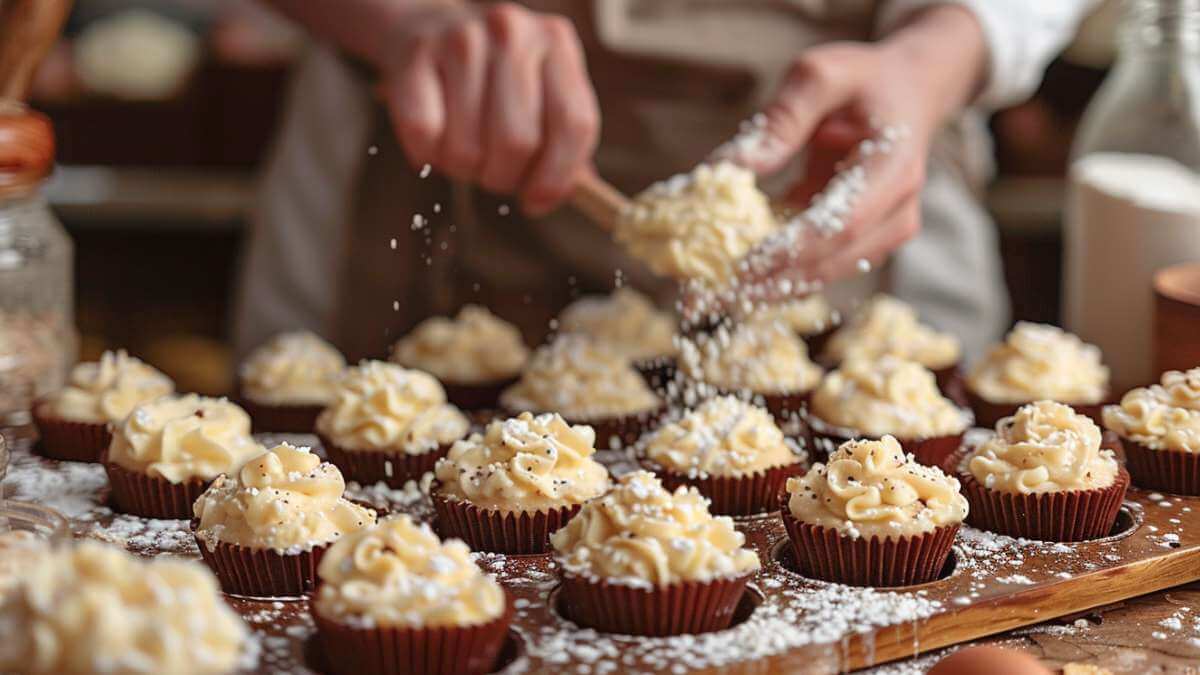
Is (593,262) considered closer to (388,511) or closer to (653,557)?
(388,511)

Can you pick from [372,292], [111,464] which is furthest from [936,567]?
[372,292]

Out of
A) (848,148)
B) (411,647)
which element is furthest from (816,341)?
(411,647)

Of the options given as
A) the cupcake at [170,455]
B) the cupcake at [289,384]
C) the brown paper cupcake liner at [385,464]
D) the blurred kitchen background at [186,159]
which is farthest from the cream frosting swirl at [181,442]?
the blurred kitchen background at [186,159]

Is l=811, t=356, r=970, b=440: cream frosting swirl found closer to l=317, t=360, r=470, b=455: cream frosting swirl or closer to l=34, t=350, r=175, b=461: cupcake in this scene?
l=317, t=360, r=470, b=455: cream frosting swirl

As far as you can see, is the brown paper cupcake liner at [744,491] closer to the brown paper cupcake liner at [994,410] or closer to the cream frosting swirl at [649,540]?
the cream frosting swirl at [649,540]

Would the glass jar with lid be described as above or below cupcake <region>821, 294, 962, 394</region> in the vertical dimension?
above

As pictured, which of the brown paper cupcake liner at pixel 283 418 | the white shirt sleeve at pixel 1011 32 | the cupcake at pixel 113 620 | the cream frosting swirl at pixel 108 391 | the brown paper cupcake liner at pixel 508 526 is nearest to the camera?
the cupcake at pixel 113 620

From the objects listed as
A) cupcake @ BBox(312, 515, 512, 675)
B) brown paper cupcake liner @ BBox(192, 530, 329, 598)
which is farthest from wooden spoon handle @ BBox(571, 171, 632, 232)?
cupcake @ BBox(312, 515, 512, 675)
